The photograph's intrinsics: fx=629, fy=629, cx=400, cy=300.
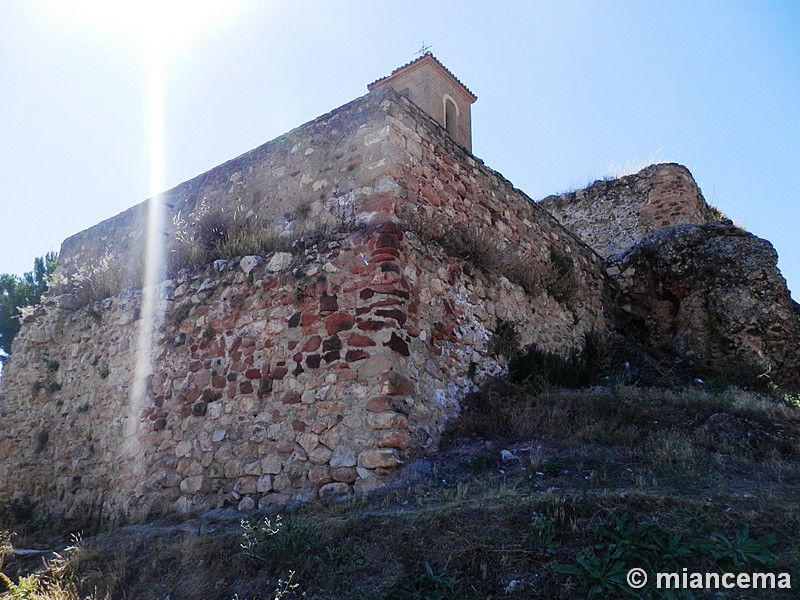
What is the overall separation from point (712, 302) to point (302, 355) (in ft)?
20.5

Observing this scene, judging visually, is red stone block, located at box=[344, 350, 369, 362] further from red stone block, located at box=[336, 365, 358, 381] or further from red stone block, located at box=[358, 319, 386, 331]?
red stone block, located at box=[358, 319, 386, 331]

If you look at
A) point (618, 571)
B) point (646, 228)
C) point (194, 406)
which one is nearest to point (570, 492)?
point (618, 571)

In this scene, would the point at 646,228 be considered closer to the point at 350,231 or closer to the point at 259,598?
the point at 350,231

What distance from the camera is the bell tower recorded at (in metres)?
16.4

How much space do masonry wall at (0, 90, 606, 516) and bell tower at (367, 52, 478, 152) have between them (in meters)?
8.61

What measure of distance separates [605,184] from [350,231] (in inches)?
345

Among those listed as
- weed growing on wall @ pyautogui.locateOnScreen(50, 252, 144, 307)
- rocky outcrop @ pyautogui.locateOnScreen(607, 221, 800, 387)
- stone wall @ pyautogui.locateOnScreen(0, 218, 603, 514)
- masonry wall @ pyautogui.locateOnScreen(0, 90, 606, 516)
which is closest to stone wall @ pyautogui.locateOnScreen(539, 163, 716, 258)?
rocky outcrop @ pyautogui.locateOnScreen(607, 221, 800, 387)

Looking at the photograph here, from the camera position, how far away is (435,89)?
1659 centimetres

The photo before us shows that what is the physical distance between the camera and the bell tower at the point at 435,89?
16391 millimetres

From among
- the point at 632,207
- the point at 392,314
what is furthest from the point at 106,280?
the point at 632,207

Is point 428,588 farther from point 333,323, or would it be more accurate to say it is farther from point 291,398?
point 333,323

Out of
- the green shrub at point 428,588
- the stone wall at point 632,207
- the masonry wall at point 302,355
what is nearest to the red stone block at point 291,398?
the masonry wall at point 302,355

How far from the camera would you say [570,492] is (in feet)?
13.3

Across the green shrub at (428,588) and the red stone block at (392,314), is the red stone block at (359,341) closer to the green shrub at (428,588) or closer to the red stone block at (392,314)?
the red stone block at (392,314)
